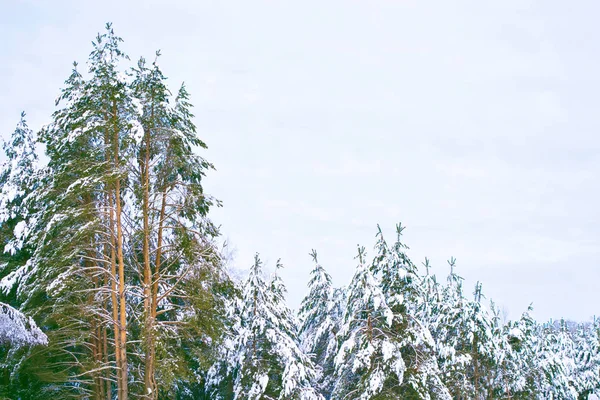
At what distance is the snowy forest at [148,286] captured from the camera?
675 inches

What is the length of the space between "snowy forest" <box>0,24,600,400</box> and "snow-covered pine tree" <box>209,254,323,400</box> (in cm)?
5

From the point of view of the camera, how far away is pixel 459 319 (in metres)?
23.7

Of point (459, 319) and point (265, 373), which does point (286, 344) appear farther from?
point (459, 319)

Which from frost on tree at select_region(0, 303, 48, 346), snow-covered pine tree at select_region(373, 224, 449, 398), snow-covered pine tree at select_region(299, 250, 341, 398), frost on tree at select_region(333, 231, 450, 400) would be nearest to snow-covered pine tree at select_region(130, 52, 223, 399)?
frost on tree at select_region(0, 303, 48, 346)

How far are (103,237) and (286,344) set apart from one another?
7.85m

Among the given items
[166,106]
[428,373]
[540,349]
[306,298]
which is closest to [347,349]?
[428,373]

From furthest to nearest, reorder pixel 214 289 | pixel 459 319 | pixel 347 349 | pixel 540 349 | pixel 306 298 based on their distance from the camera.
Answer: pixel 540 349 → pixel 306 298 → pixel 459 319 → pixel 347 349 → pixel 214 289

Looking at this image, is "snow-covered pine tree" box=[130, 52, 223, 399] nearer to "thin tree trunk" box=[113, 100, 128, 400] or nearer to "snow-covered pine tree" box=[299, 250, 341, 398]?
"thin tree trunk" box=[113, 100, 128, 400]

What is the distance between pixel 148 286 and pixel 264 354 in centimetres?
726

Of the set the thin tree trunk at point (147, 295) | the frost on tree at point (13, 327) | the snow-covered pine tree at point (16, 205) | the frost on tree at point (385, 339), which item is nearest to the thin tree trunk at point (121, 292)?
the thin tree trunk at point (147, 295)

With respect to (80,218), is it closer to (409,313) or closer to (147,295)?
(147,295)

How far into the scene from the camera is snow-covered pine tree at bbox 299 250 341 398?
25641 millimetres

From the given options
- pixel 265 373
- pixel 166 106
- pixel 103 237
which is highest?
pixel 166 106

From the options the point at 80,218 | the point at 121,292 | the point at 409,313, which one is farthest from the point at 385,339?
the point at 80,218
